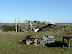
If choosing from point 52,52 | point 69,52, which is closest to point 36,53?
point 52,52

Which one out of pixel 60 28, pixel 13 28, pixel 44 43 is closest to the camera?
pixel 44 43

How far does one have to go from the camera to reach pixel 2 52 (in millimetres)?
7703

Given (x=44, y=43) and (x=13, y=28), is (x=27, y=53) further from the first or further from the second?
(x=13, y=28)

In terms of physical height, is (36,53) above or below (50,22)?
below

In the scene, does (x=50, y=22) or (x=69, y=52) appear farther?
(x=50, y=22)

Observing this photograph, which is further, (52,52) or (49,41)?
(49,41)

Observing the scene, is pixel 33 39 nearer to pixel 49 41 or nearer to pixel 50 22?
pixel 49 41

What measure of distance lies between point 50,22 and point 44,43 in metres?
14.2

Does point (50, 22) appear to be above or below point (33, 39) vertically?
above

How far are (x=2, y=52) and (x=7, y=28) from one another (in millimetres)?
16276

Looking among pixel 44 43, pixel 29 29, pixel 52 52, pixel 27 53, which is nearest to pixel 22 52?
pixel 27 53

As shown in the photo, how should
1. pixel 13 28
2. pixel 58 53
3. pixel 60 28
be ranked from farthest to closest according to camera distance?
pixel 13 28 < pixel 60 28 < pixel 58 53

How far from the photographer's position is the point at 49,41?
34.4 ft

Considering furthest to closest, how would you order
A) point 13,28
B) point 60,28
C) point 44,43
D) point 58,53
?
1. point 13,28
2. point 60,28
3. point 44,43
4. point 58,53
